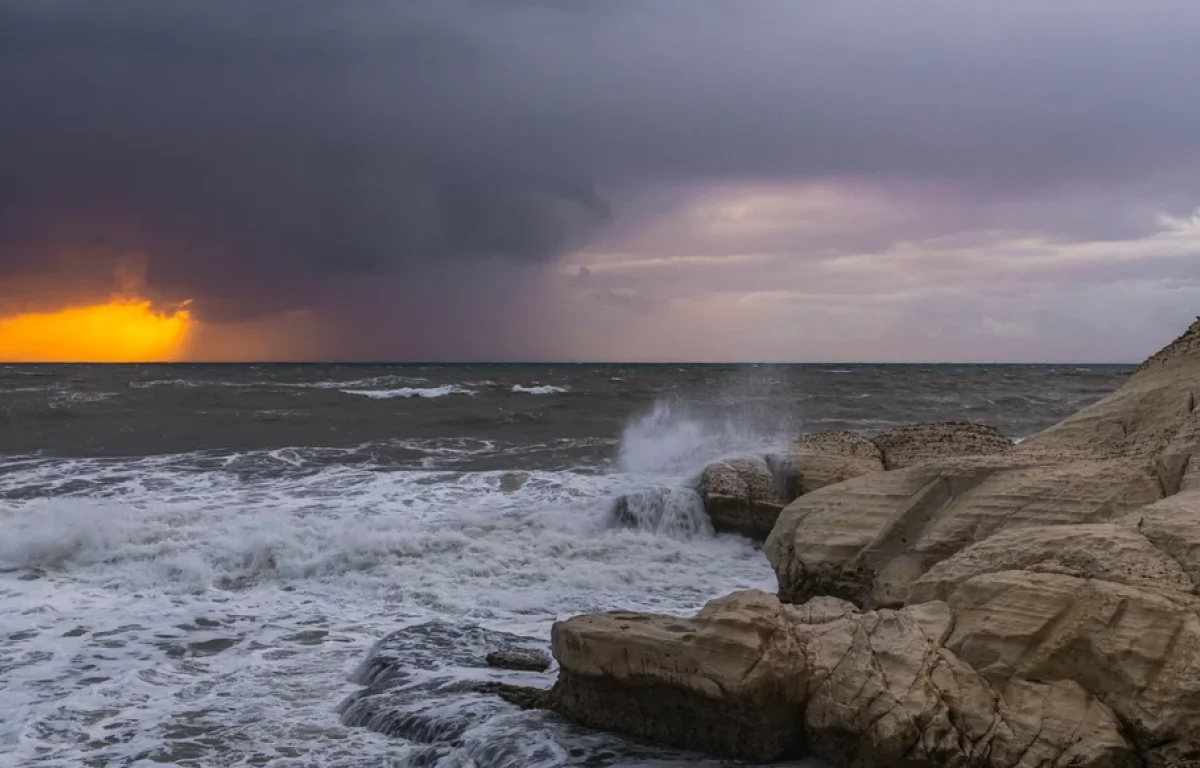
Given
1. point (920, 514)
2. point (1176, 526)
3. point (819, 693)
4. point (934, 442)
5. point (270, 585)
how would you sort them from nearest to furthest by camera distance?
point (819, 693), point (1176, 526), point (920, 514), point (270, 585), point (934, 442)

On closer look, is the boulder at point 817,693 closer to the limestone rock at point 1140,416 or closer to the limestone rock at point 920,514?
the limestone rock at point 920,514

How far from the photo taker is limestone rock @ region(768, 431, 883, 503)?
12.4 metres

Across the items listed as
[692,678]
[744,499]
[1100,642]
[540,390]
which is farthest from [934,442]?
[540,390]

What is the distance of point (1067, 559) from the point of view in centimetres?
566

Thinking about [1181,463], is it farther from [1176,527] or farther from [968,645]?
[968,645]

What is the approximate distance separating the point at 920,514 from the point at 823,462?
5150mm

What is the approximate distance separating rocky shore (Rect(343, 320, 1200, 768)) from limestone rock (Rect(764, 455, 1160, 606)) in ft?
Result: 0.06

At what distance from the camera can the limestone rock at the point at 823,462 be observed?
40.8ft

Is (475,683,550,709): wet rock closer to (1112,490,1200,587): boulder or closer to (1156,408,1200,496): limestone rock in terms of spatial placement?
(1112,490,1200,587): boulder

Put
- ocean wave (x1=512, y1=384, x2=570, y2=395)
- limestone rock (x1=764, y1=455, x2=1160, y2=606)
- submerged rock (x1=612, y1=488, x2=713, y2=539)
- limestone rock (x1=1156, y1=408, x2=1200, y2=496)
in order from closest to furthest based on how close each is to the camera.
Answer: limestone rock (x1=1156, y1=408, x2=1200, y2=496) → limestone rock (x1=764, y1=455, x2=1160, y2=606) → submerged rock (x1=612, y1=488, x2=713, y2=539) → ocean wave (x1=512, y1=384, x2=570, y2=395)

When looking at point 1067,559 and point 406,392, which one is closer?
point 1067,559

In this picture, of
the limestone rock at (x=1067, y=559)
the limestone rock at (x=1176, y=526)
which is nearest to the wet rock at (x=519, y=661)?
the limestone rock at (x=1067, y=559)

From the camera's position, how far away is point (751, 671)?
555 cm

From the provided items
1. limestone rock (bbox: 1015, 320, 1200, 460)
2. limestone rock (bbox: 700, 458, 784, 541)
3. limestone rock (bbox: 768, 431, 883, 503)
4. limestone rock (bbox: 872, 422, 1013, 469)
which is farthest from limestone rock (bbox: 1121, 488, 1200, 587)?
limestone rock (bbox: 700, 458, 784, 541)
